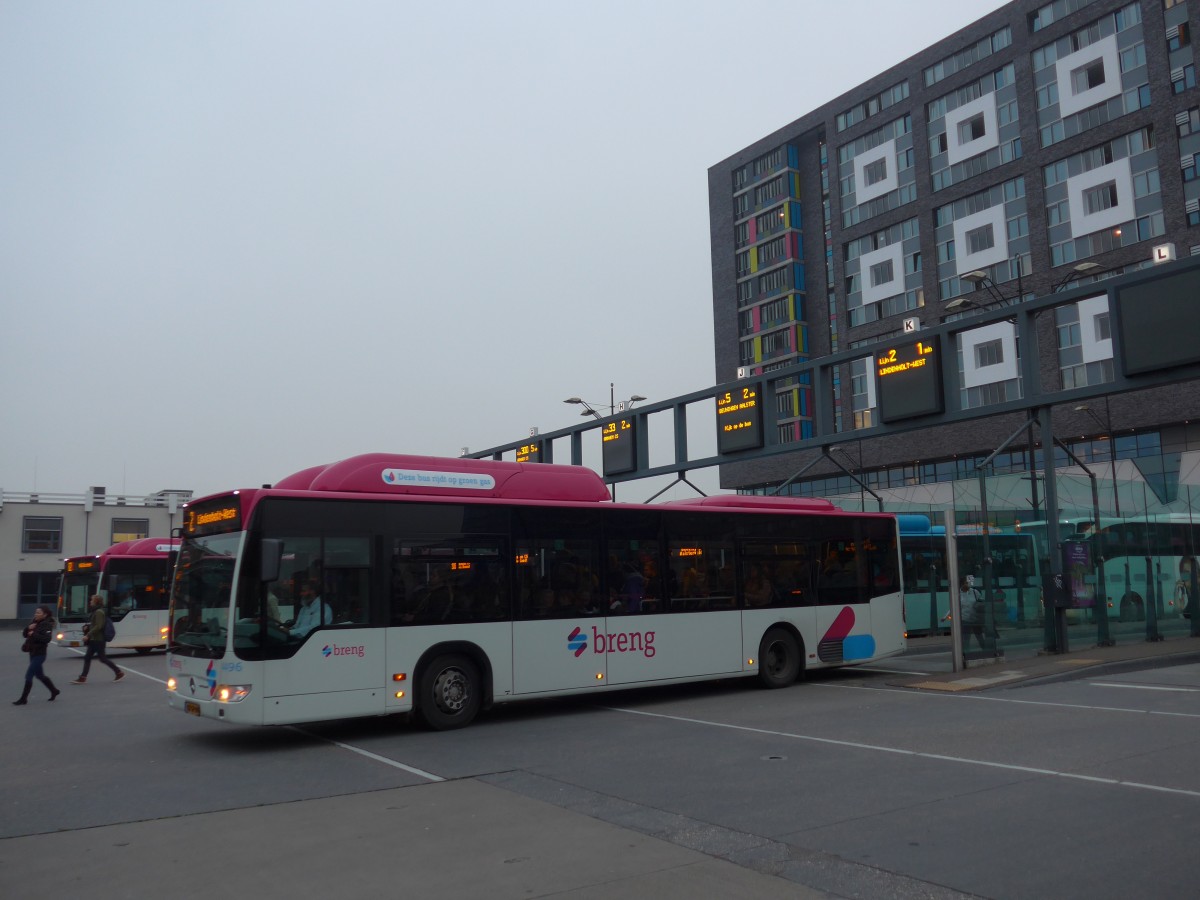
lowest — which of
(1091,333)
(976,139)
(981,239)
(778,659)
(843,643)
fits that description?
(778,659)

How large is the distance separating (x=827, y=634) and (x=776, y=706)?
10.3ft

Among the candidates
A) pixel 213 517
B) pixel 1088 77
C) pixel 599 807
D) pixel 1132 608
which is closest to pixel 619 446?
pixel 1132 608

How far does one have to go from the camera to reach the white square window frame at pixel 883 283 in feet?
191

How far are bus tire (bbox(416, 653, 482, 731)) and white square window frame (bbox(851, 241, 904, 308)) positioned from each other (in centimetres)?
5009

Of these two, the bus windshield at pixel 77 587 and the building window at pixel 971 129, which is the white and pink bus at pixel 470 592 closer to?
the bus windshield at pixel 77 587

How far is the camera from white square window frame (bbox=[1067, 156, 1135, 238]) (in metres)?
46.5

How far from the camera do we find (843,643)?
17.3 m

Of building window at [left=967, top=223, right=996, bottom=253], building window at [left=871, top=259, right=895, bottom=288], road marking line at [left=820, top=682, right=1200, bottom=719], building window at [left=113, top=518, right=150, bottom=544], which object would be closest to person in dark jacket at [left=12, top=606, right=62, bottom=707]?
road marking line at [left=820, top=682, right=1200, bottom=719]

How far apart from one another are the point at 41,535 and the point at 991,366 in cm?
5534

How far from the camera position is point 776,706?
14.3 metres

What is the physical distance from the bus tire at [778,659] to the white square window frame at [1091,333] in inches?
1405

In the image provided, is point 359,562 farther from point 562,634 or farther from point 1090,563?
point 1090,563

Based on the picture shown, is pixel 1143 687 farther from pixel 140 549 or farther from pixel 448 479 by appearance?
pixel 140 549

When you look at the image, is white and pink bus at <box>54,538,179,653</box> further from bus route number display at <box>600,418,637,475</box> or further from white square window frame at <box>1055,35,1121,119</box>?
white square window frame at <box>1055,35,1121,119</box>
